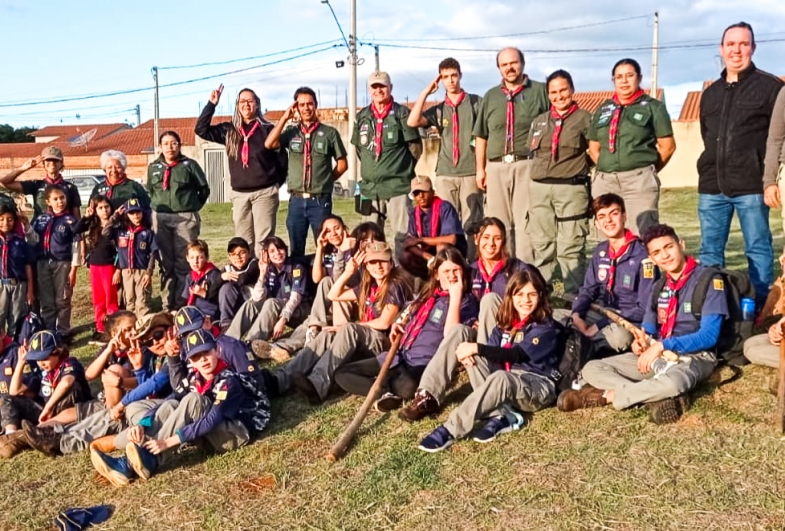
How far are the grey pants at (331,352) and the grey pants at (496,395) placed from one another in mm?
1251

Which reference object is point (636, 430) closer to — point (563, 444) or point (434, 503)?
point (563, 444)

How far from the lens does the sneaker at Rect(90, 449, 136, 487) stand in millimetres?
4863

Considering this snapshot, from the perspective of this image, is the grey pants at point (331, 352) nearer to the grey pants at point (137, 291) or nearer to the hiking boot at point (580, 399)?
the hiking boot at point (580, 399)

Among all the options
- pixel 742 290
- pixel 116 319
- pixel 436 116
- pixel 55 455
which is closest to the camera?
pixel 742 290

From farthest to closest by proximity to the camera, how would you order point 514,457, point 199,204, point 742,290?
point 199,204 < point 742,290 < point 514,457

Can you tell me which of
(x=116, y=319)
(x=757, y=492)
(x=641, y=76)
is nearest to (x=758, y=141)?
(x=641, y=76)

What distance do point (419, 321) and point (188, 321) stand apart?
5.67 ft

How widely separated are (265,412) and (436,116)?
4.01m

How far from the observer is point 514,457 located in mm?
4691

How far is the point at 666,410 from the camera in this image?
192 inches

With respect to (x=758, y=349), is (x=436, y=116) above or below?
above

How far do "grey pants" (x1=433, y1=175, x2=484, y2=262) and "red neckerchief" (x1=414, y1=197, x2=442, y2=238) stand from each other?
750 millimetres

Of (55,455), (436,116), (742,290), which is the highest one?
(436,116)

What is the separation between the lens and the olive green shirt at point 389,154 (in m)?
8.07
